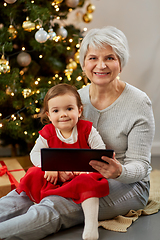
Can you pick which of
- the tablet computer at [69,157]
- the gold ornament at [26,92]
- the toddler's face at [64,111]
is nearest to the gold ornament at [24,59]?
the gold ornament at [26,92]

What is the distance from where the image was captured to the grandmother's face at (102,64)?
57.2 inches

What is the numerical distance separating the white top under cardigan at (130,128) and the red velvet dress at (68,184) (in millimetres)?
158

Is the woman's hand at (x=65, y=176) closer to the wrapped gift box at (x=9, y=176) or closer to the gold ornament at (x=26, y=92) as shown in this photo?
the wrapped gift box at (x=9, y=176)

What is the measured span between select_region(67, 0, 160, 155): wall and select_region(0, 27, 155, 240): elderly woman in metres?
1.32

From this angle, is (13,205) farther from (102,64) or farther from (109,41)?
(109,41)

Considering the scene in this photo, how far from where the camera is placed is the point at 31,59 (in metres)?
2.31

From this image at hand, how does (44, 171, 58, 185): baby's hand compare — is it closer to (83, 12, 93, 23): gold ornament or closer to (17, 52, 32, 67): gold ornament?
(17, 52, 32, 67): gold ornament

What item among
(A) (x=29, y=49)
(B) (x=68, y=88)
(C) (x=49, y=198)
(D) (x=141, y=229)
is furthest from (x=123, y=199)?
(A) (x=29, y=49)

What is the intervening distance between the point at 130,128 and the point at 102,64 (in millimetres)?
367

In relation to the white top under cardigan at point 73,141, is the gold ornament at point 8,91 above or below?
above

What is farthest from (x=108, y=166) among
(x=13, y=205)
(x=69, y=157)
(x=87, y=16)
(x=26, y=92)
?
(x=87, y=16)

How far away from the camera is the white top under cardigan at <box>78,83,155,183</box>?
57.9 inches

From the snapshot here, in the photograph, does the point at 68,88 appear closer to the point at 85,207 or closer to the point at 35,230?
the point at 85,207

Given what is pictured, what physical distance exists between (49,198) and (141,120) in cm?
61
